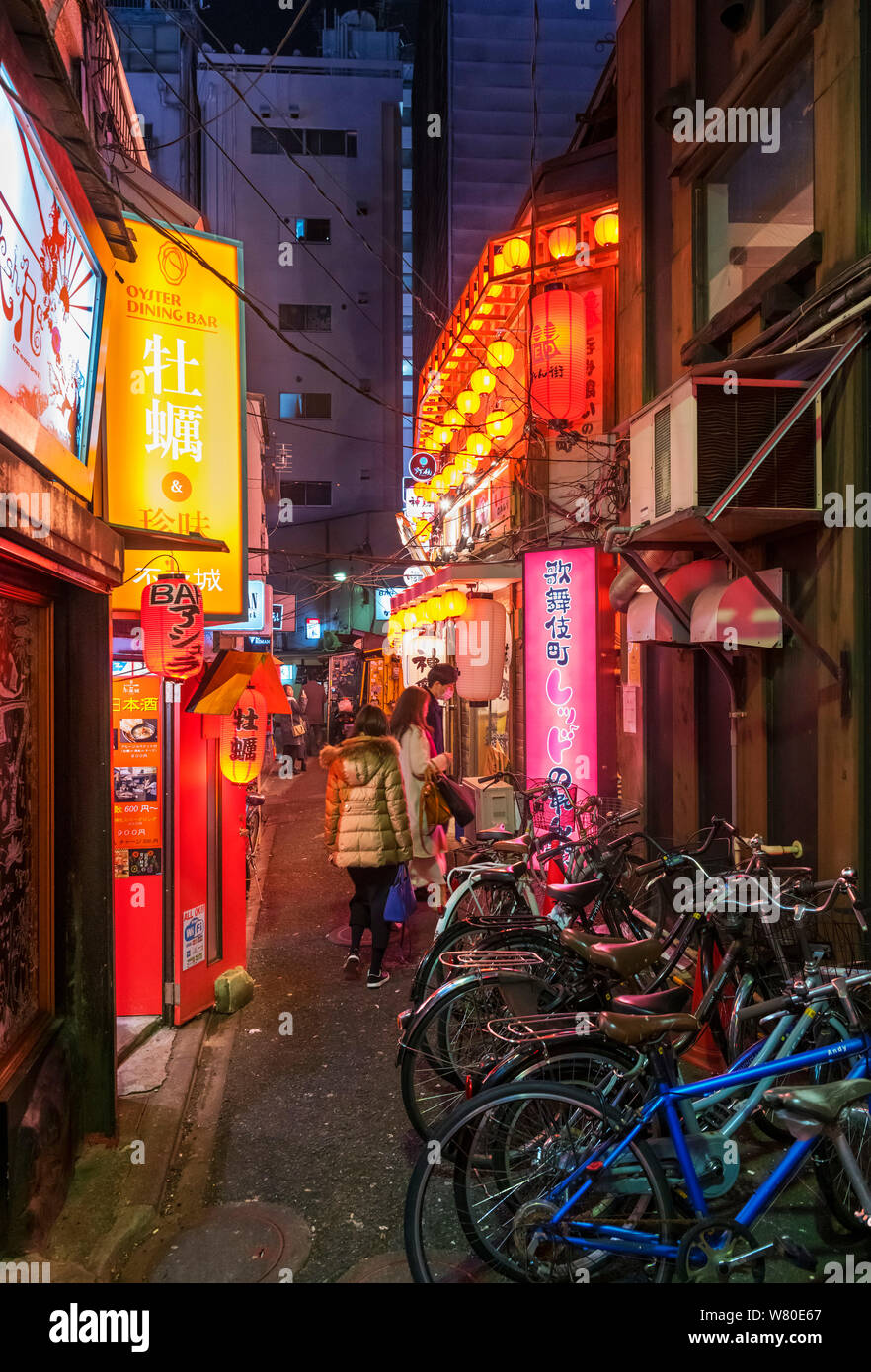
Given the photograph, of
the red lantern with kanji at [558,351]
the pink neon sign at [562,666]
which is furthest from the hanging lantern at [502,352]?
the pink neon sign at [562,666]

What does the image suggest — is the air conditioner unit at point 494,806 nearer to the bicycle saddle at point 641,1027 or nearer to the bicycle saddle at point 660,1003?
the bicycle saddle at point 660,1003

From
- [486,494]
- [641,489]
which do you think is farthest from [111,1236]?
[486,494]

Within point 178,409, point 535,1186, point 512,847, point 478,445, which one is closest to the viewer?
point 535,1186

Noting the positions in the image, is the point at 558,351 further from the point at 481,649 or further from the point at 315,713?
the point at 315,713

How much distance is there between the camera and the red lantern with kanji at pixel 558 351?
12289mm

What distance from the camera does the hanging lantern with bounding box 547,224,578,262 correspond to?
12938mm

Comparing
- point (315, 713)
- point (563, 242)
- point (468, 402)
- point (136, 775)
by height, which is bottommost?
point (315, 713)

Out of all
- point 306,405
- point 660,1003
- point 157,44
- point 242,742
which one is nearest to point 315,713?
point 306,405

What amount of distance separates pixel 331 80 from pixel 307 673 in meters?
28.8

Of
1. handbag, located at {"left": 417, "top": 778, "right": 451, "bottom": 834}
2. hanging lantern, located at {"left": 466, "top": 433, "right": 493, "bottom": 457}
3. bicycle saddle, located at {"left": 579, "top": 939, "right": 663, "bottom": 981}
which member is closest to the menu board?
→ handbag, located at {"left": 417, "top": 778, "right": 451, "bottom": 834}

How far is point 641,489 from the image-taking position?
8.04 m

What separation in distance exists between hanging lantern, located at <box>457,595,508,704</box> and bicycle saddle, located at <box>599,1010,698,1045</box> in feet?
32.1

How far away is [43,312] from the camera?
4.22 meters

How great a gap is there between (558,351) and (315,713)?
2164 cm
